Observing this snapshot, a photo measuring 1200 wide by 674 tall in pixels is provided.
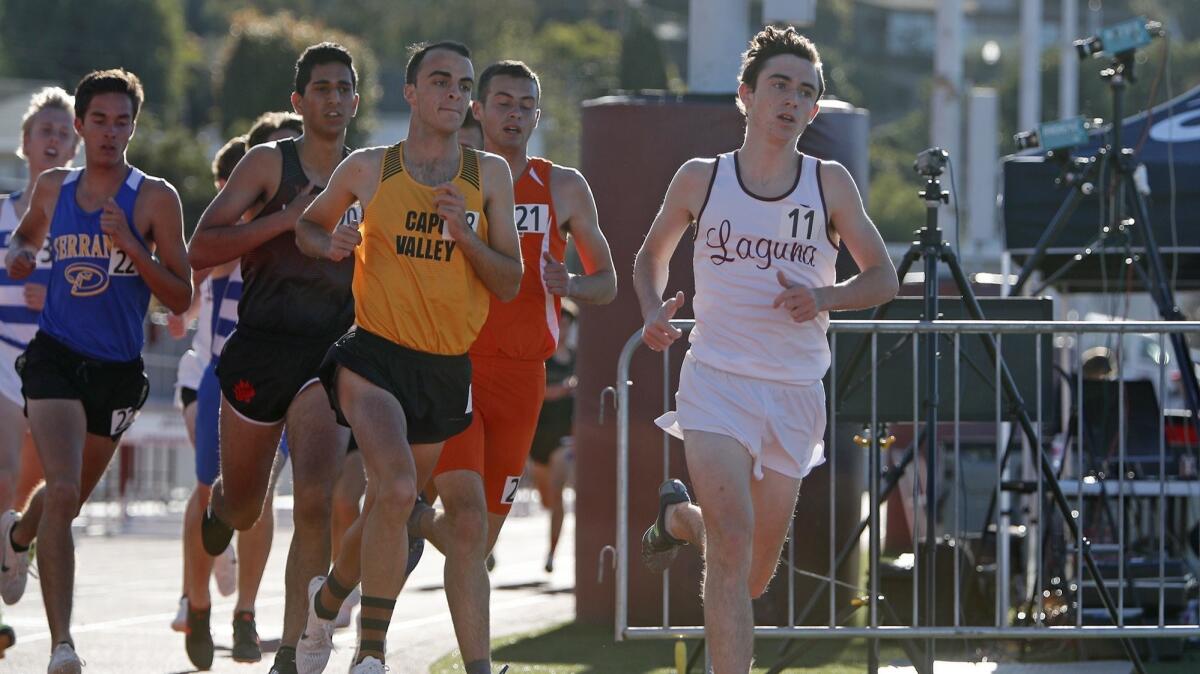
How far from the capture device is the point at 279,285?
8086 mm

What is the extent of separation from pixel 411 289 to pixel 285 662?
60.6 inches

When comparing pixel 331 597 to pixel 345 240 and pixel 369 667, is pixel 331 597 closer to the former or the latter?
pixel 369 667

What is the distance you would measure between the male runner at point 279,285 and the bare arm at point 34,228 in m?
0.92

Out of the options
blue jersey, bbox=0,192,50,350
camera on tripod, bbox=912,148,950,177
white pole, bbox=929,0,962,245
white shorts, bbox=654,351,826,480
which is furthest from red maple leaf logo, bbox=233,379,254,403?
white pole, bbox=929,0,962,245

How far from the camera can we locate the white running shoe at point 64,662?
7.41m

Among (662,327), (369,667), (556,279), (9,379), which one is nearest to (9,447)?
(9,379)

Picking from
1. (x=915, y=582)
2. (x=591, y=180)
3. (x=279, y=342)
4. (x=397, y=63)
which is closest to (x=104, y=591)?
(x=591, y=180)

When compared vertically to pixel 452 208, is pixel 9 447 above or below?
below

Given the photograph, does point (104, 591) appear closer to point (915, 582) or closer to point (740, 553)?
point (915, 582)

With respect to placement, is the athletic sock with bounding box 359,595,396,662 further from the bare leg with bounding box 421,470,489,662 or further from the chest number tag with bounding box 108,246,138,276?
the chest number tag with bounding box 108,246,138,276

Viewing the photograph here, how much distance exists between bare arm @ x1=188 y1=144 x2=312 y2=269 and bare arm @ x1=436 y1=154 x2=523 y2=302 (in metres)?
1.12

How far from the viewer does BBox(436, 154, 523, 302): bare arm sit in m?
6.79

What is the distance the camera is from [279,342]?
8062 millimetres

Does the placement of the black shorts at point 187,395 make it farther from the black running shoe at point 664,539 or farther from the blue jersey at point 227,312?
the black running shoe at point 664,539
